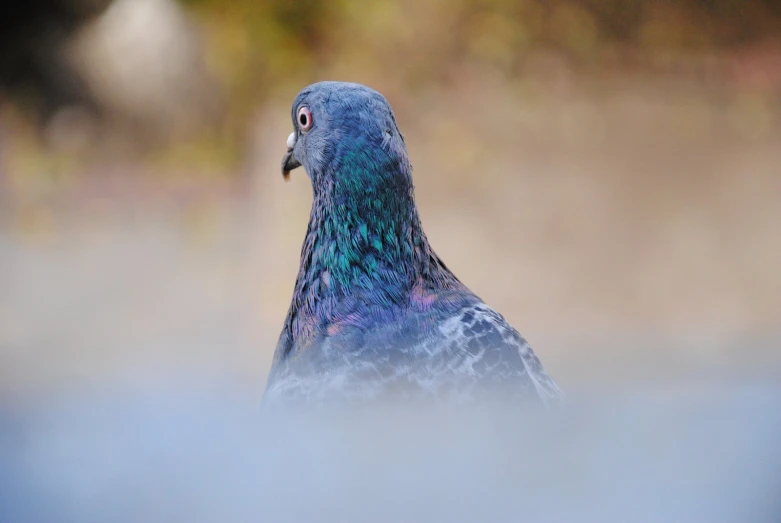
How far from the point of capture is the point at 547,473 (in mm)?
835

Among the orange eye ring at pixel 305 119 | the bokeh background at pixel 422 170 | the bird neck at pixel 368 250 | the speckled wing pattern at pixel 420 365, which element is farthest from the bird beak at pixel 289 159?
the speckled wing pattern at pixel 420 365

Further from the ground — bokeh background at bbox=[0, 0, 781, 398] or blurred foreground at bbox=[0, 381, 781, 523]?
bokeh background at bbox=[0, 0, 781, 398]

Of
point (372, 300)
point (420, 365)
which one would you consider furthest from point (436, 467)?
point (372, 300)

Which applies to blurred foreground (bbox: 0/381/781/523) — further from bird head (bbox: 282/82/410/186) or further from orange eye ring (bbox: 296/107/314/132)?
orange eye ring (bbox: 296/107/314/132)

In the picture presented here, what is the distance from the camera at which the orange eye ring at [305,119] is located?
5.54ft

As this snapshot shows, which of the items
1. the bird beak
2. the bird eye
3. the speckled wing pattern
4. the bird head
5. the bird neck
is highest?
the bird beak

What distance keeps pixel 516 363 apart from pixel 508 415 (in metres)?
0.36

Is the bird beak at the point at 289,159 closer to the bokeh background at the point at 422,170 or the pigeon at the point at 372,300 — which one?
the pigeon at the point at 372,300

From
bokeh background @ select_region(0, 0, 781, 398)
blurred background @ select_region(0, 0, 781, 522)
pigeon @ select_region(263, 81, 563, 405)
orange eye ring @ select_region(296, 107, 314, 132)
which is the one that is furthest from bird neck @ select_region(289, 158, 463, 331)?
bokeh background @ select_region(0, 0, 781, 398)

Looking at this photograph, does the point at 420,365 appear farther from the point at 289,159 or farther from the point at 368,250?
the point at 289,159

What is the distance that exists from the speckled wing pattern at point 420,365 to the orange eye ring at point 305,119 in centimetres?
54

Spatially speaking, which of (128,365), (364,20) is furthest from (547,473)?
Result: (364,20)

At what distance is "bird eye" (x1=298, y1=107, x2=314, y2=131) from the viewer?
5.54 ft

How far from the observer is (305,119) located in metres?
1.70
